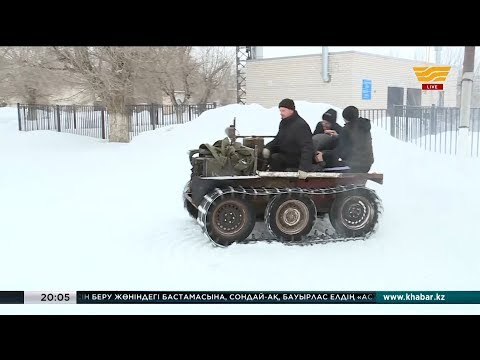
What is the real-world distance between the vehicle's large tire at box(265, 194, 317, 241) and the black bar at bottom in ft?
9.40

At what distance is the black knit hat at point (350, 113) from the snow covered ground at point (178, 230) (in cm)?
40

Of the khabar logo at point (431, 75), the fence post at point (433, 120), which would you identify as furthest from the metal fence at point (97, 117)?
the fence post at point (433, 120)

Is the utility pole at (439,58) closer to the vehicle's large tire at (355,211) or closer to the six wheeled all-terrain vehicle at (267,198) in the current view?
the six wheeled all-terrain vehicle at (267,198)

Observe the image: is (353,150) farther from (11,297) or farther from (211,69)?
(11,297)

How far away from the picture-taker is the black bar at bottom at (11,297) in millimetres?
4309

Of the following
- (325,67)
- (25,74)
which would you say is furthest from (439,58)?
(25,74)

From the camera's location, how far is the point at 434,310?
434cm

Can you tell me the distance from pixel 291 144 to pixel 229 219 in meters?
1.18

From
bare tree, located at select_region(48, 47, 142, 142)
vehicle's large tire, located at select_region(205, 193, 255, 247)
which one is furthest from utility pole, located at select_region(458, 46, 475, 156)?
bare tree, located at select_region(48, 47, 142, 142)

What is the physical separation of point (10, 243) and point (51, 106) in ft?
6.37

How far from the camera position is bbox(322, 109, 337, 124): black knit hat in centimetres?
628

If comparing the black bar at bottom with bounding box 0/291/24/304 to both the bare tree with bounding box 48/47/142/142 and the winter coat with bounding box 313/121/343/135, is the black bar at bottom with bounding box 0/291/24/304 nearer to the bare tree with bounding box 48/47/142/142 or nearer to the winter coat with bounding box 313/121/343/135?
the bare tree with bounding box 48/47/142/142

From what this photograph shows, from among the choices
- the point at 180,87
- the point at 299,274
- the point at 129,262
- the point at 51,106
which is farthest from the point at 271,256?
the point at 51,106

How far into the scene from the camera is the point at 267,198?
6207 mm
